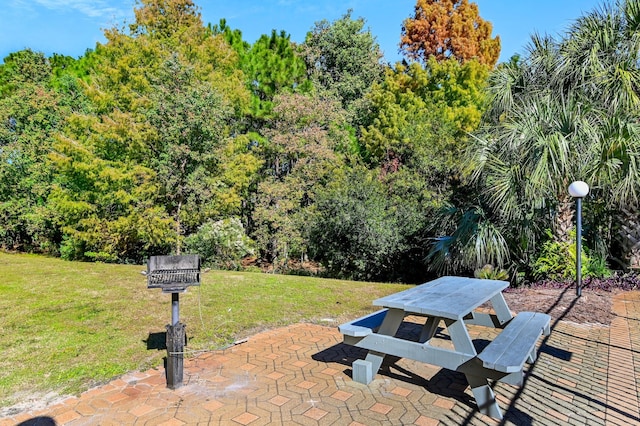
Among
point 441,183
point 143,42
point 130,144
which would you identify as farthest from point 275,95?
point 441,183

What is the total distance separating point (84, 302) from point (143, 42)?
31.5 feet

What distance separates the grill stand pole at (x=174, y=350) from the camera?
130 inches

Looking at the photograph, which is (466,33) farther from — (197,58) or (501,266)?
(501,266)

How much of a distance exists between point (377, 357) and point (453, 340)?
73 cm

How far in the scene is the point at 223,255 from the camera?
13555 millimetres

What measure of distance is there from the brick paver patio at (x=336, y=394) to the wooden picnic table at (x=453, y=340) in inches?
8.9

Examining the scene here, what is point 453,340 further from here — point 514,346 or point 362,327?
point 362,327

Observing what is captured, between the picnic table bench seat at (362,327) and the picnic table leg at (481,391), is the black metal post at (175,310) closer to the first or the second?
the picnic table bench seat at (362,327)

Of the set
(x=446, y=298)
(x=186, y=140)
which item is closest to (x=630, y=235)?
(x=446, y=298)

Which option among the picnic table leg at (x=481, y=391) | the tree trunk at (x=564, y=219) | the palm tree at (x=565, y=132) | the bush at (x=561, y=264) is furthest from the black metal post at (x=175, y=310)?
the tree trunk at (x=564, y=219)

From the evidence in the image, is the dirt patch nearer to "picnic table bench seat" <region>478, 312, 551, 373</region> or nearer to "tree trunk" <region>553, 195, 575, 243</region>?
"tree trunk" <region>553, 195, 575, 243</region>

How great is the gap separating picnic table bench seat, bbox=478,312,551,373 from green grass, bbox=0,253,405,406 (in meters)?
2.48

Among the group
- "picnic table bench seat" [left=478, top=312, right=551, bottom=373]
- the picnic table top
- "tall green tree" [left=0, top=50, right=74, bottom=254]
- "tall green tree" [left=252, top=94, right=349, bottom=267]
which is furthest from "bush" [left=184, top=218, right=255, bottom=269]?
"picnic table bench seat" [left=478, top=312, right=551, bottom=373]

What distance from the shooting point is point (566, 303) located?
6234 millimetres
